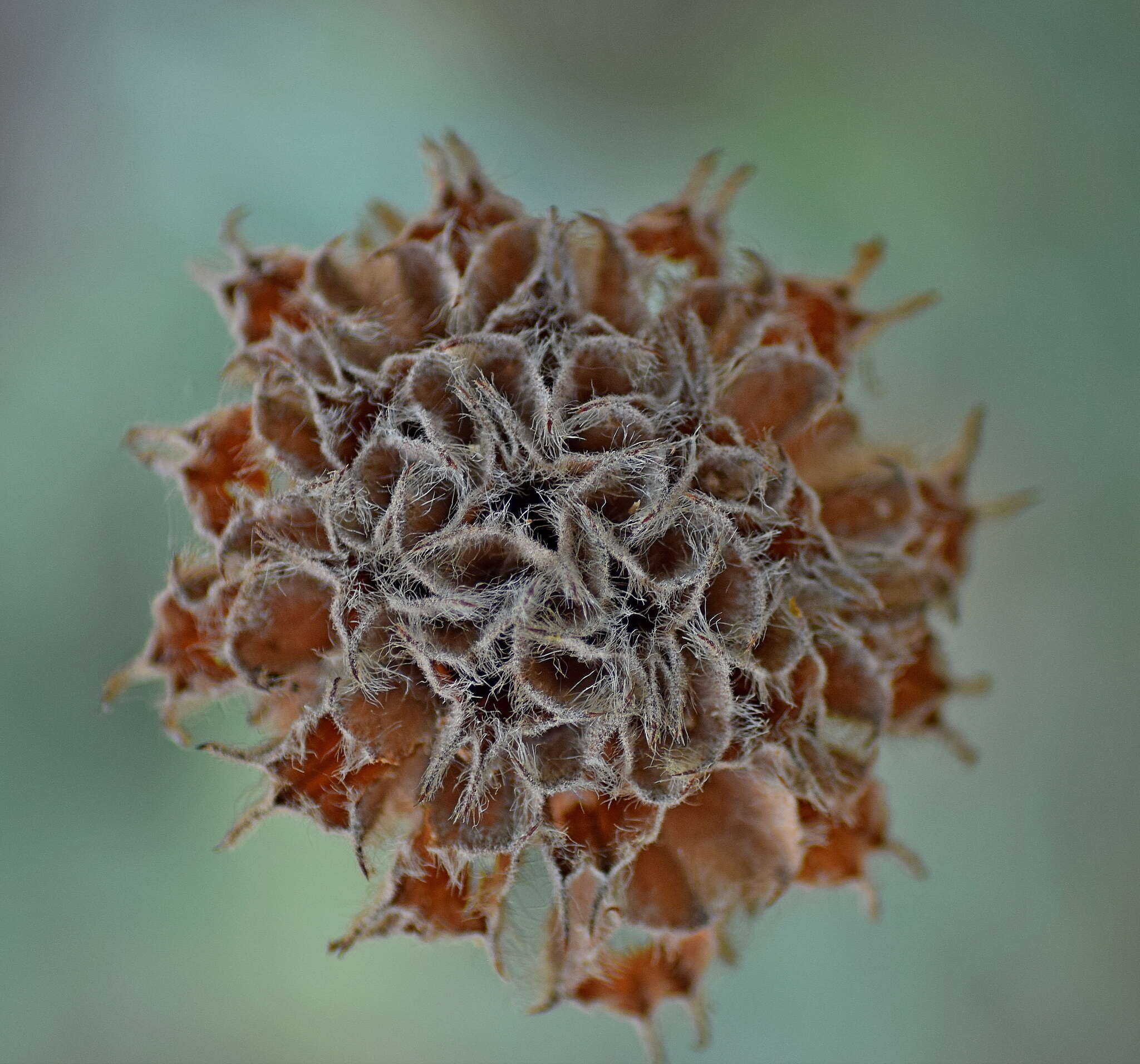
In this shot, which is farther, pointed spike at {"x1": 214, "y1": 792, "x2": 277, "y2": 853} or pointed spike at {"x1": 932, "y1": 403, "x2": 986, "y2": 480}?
pointed spike at {"x1": 932, "y1": 403, "x2": 986, "y2": 480}

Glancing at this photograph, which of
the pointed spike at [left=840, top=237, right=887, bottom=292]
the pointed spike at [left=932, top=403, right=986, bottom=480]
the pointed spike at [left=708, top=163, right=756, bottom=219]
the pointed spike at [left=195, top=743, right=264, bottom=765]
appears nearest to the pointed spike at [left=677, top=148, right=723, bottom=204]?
the pointed spike at [left=708, top=163, right=756, bottom=219]

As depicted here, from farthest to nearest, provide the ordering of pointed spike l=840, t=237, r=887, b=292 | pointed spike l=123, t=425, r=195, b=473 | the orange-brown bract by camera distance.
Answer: pointed spike l=840, t=237, r=887, b=292
pointed spike l=123, t=425, r=195, b=473
the orange-brown bract

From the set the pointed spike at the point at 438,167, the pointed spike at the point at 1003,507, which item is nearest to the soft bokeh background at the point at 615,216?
the pointed spike at the point at 1003,507

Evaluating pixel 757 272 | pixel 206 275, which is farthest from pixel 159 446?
pixel 757 272

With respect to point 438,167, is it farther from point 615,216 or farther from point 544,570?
point 615,216

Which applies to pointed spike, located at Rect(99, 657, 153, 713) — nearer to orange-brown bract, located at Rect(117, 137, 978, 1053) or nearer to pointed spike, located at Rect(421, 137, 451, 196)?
orange-brown bract, located at Rect(117, 137, 978, 1053)


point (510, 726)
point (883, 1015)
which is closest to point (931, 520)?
point (510, 726)

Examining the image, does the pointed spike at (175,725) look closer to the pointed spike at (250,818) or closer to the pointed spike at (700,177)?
the pointed spike at (250,818)
